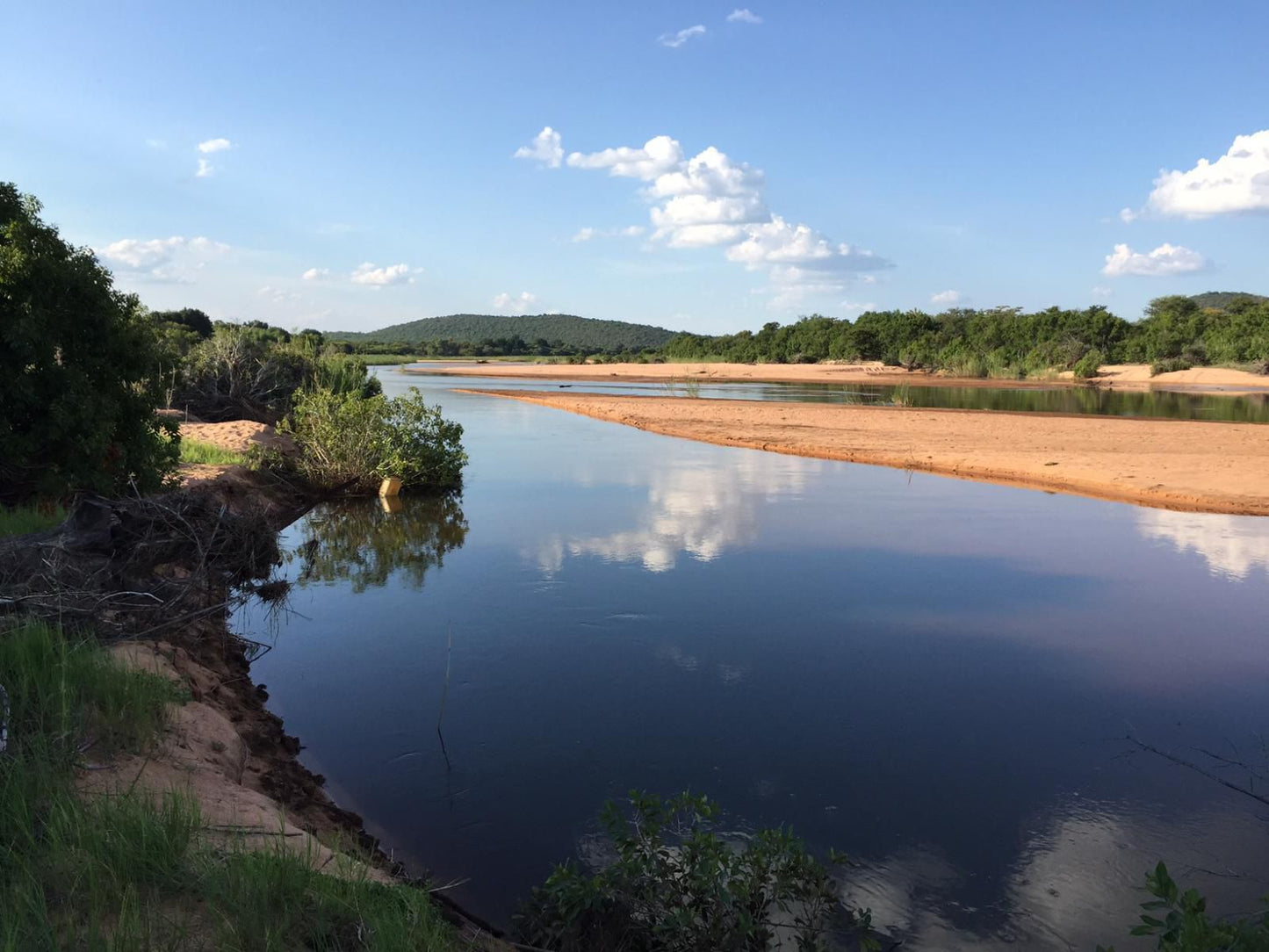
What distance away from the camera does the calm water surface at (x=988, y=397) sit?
34781 mm

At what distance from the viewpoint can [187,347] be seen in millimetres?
26719

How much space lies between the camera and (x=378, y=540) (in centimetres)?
1322

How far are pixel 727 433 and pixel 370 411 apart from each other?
46.5 ft

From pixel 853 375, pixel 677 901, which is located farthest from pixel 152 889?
pixel 853 375

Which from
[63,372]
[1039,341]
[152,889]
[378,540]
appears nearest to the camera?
[152,889]

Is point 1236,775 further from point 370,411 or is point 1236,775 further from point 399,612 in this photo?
point 370,411

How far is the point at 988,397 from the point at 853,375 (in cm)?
2558

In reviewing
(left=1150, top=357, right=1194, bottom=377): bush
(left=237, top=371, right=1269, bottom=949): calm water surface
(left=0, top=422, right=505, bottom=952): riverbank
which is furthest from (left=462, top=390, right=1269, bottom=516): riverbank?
(left=1150, top=357, right=1194, bottom=377): bush

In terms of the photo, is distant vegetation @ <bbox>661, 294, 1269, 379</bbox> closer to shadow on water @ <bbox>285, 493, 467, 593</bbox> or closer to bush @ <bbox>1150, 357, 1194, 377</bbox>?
bush @ <bbox>1150, 357, 1194, 377</bbox>

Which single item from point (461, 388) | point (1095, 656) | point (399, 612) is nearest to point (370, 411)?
point (399, 612)

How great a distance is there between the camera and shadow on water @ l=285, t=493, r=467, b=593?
11078 millimetres

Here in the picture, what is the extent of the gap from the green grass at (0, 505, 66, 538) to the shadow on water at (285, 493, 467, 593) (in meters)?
2.74

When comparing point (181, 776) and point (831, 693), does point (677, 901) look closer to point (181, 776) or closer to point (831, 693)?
point (181, 776)

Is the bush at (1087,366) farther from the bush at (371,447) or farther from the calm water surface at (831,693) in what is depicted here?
the bush at (371,447)
